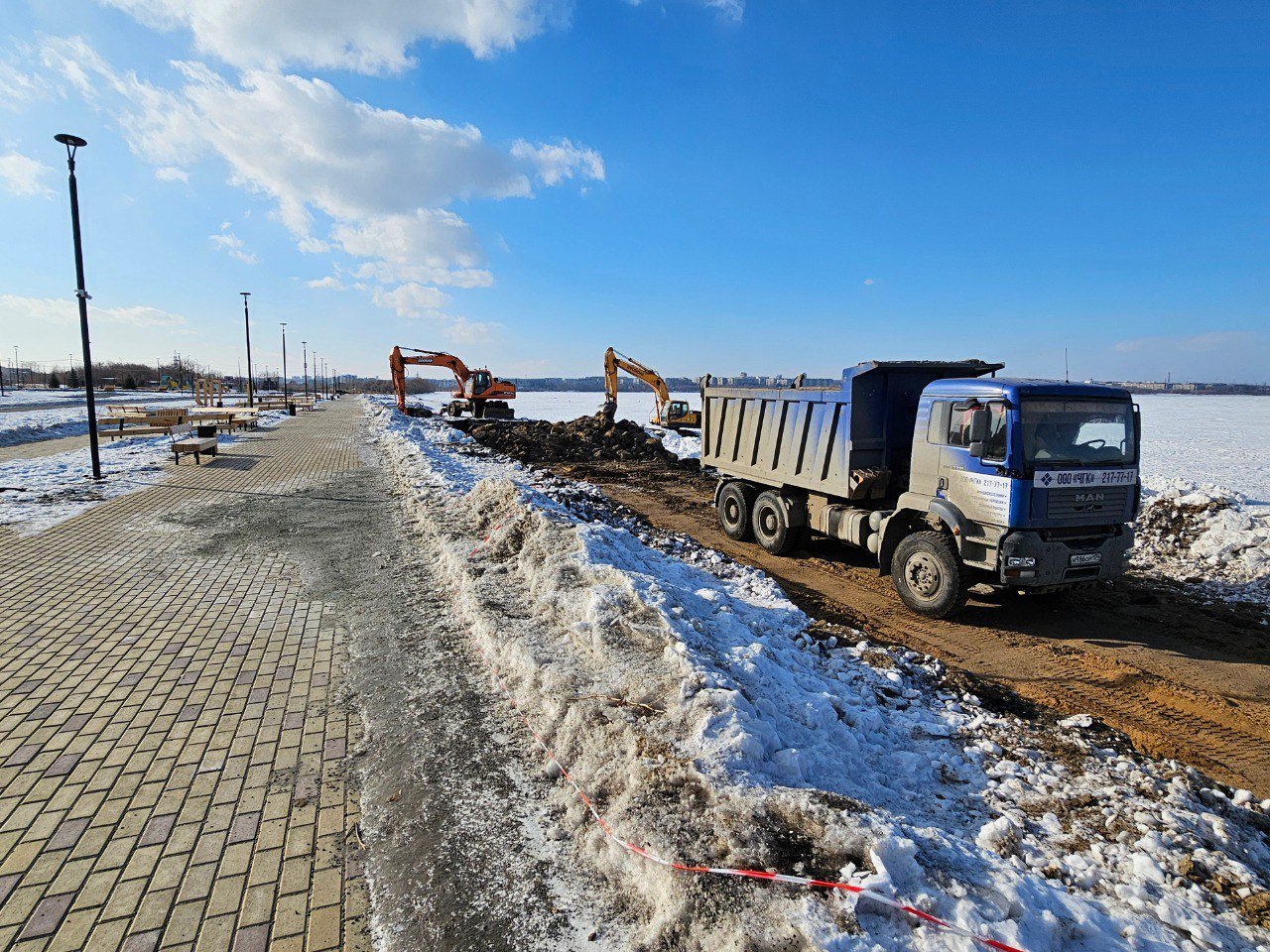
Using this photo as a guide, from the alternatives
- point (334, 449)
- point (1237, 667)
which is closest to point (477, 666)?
point (1237, 667)

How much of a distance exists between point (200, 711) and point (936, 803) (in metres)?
4.90

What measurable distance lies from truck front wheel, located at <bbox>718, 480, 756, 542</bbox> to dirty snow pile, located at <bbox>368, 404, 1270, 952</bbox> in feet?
14.1

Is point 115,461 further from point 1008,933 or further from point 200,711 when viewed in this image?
point 1008,933

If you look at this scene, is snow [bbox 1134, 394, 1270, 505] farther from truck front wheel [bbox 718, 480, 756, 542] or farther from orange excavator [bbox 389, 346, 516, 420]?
orange excavator [bbox 389, 346, 516, 420]

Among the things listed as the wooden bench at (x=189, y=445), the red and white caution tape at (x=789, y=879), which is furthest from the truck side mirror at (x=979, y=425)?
the wooden bench at (x=189, y=445)

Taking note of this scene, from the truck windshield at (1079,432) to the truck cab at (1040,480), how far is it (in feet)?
0.04

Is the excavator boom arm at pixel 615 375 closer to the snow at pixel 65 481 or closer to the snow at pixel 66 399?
the snow at pixel 65 481

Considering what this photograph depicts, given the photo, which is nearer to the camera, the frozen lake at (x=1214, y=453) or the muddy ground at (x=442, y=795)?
the muddy ground at (x=442, y=795)

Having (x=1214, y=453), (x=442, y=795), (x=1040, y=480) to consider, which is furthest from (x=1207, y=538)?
(x=1214, y=453)

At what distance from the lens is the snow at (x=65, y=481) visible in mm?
10273

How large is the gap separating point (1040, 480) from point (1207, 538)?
16.6 ft

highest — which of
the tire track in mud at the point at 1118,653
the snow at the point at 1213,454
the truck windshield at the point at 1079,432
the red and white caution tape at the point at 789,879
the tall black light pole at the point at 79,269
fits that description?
the tall black light pole at the point at 79,269

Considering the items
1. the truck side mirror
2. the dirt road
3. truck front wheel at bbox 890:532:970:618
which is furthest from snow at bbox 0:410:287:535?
the truck side mirror

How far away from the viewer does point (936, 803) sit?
11.5 feet
